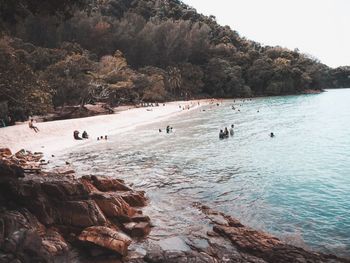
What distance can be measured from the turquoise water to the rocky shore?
1171 mm

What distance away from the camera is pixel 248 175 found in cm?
2136

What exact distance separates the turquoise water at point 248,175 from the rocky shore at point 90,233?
1171 mm

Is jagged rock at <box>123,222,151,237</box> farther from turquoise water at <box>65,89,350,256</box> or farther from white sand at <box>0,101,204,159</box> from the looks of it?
white sand at <box>0,101,204,159</box>

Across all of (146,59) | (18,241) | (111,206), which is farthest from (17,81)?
(146,59)

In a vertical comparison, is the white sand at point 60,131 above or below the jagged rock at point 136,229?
above

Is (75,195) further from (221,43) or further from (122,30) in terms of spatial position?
(221,43)

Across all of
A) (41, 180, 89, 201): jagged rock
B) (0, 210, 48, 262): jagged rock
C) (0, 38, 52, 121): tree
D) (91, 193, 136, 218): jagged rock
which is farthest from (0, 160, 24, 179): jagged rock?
(0, 38, 52, 121): tree

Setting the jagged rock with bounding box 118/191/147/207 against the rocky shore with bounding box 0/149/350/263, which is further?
the jagged rock with bounding box 118/191/147/207

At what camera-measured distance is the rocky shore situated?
341 inches

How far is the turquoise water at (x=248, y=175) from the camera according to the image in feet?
44.5

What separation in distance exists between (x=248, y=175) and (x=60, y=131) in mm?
26234

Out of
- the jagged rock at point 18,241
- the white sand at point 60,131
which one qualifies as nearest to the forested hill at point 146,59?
the white sand at point 60,131

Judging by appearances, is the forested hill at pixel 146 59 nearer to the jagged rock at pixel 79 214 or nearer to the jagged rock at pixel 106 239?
the jagged rock at pixel 79 214

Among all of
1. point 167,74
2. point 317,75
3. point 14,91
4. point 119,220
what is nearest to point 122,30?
point 167,74
